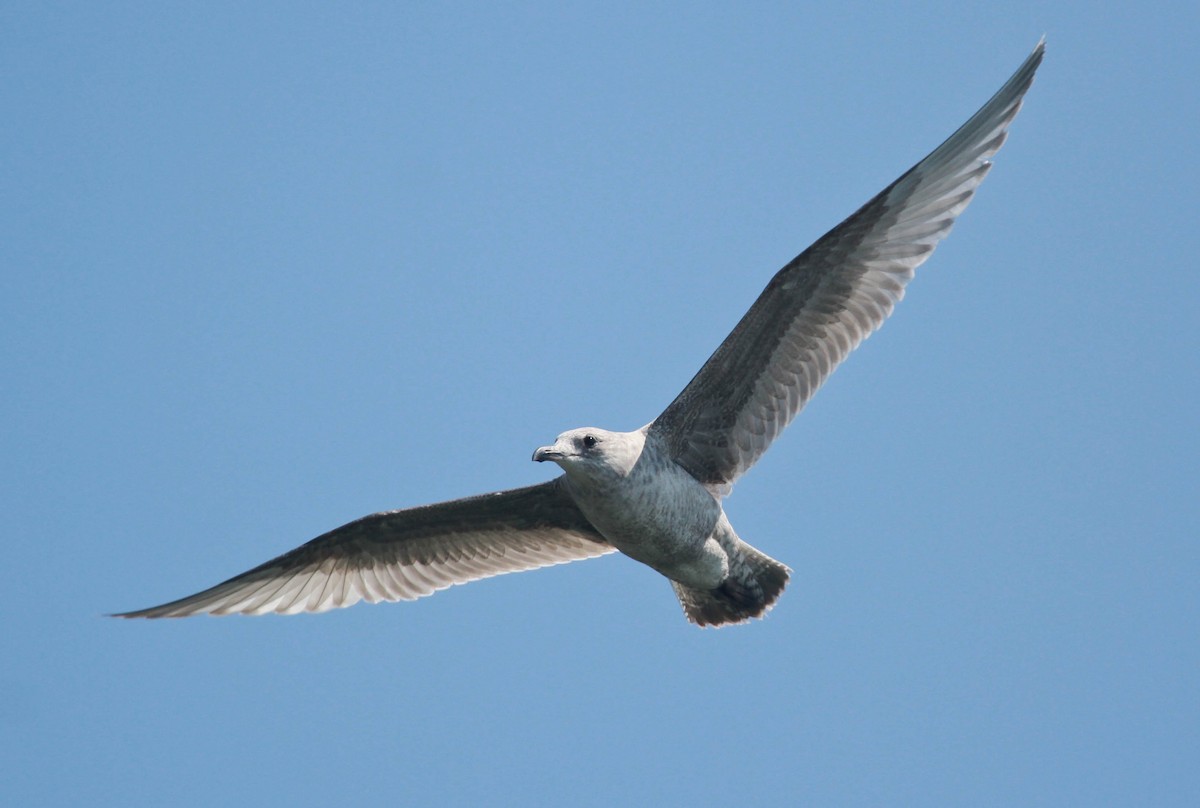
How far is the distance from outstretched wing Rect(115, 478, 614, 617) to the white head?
127 cm

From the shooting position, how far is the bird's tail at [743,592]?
11438mm

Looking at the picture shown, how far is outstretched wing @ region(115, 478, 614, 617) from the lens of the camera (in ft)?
Result: 38.8

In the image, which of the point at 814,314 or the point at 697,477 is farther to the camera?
the point at 697,477

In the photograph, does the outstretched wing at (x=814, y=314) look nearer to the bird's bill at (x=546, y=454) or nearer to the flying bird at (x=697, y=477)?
the flying bird at (x=697, y=477)

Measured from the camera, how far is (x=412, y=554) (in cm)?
1228

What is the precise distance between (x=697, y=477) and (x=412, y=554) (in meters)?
2.76

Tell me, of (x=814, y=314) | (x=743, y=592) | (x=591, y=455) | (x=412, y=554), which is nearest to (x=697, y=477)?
(x=743, y=592)

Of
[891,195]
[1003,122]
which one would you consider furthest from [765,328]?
[1003,122]

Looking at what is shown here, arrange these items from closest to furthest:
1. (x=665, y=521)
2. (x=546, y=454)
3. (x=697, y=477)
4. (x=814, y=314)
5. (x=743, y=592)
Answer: (x=546, y=454) < (x=665, y=521) < (x=814, y=314) < (x=697, y=477) < (x=743, y=592)

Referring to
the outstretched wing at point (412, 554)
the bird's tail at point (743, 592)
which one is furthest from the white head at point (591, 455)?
the bird's tail at point (743, 592)

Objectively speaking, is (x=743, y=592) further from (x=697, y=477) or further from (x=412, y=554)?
(x=412, y=554)

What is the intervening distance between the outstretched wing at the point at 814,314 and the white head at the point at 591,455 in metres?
0.78

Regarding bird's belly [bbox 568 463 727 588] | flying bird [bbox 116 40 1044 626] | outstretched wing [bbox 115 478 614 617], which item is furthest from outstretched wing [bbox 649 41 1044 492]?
outstretched wing [bbox 115 478 614 617]

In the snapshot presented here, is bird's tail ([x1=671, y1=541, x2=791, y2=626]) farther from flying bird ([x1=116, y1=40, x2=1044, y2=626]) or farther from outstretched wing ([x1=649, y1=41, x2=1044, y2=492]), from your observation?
outstretched wing ([x1=649, y1=41, x2=1044, y2=492])
